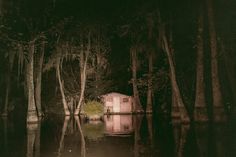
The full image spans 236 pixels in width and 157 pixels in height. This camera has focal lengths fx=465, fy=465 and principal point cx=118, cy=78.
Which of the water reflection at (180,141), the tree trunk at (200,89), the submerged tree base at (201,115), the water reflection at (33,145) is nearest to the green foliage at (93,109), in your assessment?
the tree trunk at (200,89)

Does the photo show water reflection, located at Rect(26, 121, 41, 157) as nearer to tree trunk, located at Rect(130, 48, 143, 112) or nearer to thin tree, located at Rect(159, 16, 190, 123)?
thin tree, located at Rect(159, 16, 190, 123)

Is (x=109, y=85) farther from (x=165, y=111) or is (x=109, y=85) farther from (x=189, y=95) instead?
(x=189, y=95)

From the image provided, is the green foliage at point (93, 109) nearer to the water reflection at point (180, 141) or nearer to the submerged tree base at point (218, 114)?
the submerged tree base at point (218, 114)

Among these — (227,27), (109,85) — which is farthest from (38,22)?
(109,85)

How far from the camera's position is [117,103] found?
67.4 m

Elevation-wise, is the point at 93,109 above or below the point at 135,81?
below

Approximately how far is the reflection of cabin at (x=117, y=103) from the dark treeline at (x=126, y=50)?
1458 mm

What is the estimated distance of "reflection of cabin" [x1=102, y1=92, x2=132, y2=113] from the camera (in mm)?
67250

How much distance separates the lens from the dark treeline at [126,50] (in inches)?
1532

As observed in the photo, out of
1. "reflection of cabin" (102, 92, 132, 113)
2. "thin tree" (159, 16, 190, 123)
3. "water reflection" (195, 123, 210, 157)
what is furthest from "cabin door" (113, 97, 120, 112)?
"water reflection" (195, 123, 210, 157)

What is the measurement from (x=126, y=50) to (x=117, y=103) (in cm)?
997

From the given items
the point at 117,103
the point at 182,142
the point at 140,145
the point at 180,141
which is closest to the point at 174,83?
the point at 180,141

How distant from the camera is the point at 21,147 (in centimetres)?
2570

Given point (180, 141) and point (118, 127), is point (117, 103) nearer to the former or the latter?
point (118, 127)
